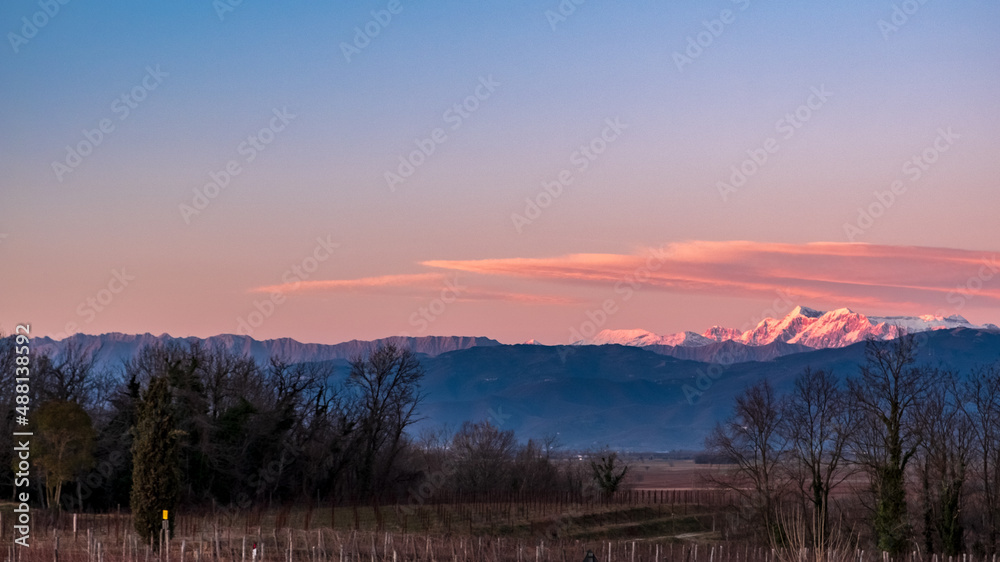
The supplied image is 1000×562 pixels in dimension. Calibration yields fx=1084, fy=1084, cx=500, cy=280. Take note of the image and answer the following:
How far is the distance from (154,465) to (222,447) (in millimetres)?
24909

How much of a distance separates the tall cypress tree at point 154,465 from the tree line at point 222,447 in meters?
0.04

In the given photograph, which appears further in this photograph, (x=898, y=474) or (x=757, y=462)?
(x=757, y=462)

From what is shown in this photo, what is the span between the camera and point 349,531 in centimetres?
4606

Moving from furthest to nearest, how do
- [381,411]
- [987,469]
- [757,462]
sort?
[381,411] < [757,462] < [987,469]

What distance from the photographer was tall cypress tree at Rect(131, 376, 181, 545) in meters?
37.2

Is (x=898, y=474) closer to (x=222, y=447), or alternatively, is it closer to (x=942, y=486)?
(x=942, y=486)

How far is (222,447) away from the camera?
62.2 meters

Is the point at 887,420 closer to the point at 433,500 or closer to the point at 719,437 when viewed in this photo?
the point at 719,437

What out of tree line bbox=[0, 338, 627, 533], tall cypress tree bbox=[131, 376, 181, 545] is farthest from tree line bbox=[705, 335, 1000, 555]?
tall cypress tree bbox=[131, 376, 181, 545]

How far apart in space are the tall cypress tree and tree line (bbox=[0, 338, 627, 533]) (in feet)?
0.13

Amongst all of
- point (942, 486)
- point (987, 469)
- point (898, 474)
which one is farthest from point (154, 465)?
point (987, 469)

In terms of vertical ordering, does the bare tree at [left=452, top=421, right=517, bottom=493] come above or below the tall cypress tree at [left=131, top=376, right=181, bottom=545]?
below

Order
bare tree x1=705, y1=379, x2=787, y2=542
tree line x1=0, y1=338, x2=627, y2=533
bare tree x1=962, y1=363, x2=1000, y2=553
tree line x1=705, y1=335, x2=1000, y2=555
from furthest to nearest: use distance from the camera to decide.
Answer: bare tree x1=705, y1=379, x2=787, y2=542
bare tree x1=962, y1=363, x2=1000, y2=553
tree line x1=705, y1=335, x2=1000, y2=555
tree line x1=0, y1=338, x2=627, y2=533

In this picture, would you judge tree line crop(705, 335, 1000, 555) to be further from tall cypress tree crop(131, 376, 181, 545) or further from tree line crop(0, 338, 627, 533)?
tall cypress tree crop(131, 376, 181, 545)
